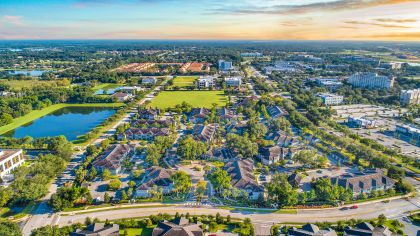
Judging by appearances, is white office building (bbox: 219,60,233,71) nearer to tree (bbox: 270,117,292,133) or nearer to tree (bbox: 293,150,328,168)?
tree (bbox: 270,117,292,133)

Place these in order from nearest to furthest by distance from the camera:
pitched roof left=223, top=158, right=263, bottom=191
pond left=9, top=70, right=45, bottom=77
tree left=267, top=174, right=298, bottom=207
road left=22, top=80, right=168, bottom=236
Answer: road left=22, top=80, right=168, bottom=236, tree left=267, top=174, right=298, bottom=207, pitched roof left=223, top=158, right=263, bottom=191, pond left=9, top=70, right=45, bottom=77

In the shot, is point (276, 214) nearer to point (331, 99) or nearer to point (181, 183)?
point (181, 183)

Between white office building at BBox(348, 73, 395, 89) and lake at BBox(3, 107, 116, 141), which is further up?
white office building at BBox(348, 73, 395, 89)

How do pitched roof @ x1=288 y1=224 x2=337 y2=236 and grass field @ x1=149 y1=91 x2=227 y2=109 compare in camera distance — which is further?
grass field @ x1=149 y1=91 x2=227 y2=109

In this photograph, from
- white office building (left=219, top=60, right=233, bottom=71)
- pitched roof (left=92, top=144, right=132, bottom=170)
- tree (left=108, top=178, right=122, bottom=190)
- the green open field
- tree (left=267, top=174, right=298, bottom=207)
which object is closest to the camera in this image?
tree (left=267, top=174, right=298, bottom=207)

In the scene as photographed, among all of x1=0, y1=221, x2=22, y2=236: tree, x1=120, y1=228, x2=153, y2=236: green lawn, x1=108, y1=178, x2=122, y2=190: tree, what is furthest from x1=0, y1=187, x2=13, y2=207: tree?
x1=120, y1=228, x2=153, y2=236: green lawn

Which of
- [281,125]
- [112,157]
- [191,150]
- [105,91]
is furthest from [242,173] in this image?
[105,91]

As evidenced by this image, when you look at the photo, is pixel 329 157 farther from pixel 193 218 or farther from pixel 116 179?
pixel 116 179

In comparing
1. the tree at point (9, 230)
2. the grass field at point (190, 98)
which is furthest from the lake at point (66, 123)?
the tree at point (9, 230)
